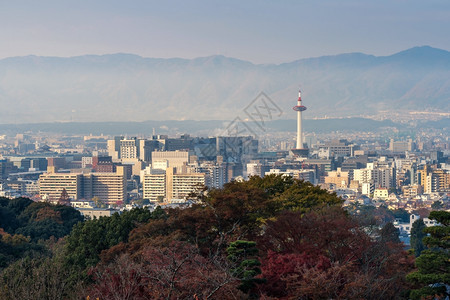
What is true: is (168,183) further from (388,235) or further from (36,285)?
(36,285)

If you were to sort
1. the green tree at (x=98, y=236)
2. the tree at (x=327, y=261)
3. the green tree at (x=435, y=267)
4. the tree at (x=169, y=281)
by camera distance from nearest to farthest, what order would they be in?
the tree at (x=169, y=281) < the tree at (x=327, y=261) < the green tree at (x=435, y=267) < the green tree at (x=98, y=236)

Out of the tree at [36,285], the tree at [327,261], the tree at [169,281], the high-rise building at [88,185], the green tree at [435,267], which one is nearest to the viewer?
the tree at [169,281]

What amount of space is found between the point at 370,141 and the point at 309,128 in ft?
60.9

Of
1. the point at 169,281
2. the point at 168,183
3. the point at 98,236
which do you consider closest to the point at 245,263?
the point at 169,281

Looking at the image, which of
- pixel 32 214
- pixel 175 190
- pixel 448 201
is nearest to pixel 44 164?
pixel 175 190

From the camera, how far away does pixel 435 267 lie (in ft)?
41.2

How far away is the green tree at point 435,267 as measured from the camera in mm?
12398

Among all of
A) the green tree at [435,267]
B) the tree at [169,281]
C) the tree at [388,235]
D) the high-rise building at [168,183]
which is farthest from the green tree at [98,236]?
the high-rise building at [168,183]

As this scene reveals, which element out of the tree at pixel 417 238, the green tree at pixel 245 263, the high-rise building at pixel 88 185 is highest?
the green tree at pixel 245 263

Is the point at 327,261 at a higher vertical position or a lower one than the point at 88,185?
higher

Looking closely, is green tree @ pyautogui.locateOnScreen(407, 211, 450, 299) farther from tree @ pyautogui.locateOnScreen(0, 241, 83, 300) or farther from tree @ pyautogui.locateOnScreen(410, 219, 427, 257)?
tree @ pyautogui.locateOnScreen(410, 219, 427, 257)

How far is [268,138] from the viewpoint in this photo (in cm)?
14712

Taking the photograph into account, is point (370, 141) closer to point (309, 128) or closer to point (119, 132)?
point (309, 128)

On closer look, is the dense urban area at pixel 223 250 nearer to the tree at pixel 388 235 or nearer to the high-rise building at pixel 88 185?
the tree at pixel 388 235
